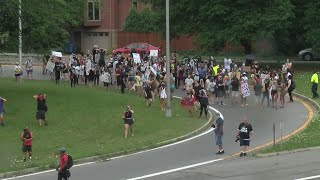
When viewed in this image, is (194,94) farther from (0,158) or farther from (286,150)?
(0,158)

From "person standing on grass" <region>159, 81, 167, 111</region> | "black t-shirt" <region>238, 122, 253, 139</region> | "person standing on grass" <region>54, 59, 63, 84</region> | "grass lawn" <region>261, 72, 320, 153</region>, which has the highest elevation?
"person standing on grass" <region>54, 59, 63, 84</region>

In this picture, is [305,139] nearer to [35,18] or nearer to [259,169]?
[259,169]

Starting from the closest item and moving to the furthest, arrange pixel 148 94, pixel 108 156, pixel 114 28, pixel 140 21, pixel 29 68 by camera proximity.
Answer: pixel 108 156 → pixel 148 94 → pixel 29 68 → pixel 140 21 → pixel 114 28

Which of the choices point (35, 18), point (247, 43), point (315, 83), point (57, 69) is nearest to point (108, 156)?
point (35, 18)

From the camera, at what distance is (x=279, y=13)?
4462 cm

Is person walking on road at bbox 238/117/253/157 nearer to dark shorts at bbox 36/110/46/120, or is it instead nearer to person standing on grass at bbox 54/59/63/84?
dark shorts at bbox 36/110/46/120

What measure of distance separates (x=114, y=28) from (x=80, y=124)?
41541mm

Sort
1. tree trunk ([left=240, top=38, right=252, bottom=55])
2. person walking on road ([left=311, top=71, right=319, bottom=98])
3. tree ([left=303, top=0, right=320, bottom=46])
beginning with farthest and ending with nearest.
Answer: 1. tree trunk ([left=240, top=38, right=252, bottom=55])
2. tree ([left=303, top=0, right=320, bottom=46])
3. person walking on road ([left=311, top=71, right=319, bottom=98])

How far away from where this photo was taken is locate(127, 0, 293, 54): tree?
4484 centimetres

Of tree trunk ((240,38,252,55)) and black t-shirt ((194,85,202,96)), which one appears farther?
tree trunk ((240,38,252,55))

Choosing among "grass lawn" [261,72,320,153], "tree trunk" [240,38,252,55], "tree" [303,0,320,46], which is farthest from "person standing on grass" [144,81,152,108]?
"tree" [303,0,320,46]

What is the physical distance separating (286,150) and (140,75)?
49.7 ft

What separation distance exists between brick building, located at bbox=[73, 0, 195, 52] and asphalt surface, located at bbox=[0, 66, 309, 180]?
3903cm

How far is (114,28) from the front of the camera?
69.9 m
